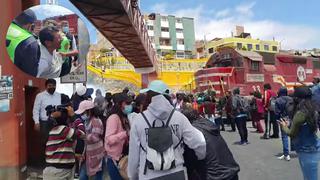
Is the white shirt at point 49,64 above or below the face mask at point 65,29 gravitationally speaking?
below

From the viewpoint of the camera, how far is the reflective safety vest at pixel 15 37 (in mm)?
6769

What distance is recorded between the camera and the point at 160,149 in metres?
3.69

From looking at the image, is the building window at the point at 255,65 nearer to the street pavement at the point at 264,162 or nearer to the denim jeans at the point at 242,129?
the street pavement at the point at 264,162

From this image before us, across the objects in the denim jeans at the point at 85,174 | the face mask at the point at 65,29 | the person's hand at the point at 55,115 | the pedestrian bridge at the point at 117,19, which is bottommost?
the denim jeans at the point at 85,174

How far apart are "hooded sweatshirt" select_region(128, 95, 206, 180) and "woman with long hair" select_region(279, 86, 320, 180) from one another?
2.25 m

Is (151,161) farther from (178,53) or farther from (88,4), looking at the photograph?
(178,53)

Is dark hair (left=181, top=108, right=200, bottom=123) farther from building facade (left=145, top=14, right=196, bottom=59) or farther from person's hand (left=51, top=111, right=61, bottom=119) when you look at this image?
building facade (left=145, top=14, right=196, bottom=59)

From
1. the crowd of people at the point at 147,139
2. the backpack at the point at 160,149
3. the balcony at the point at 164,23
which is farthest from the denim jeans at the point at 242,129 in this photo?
the balcony at the point at 164,23

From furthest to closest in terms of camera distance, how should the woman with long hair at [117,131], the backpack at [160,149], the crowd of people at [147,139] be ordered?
the woman with long hair at [117,131]
the crowd of people at [147,139]
the backpack at [160,149]

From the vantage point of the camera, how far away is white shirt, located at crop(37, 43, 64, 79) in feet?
22.7

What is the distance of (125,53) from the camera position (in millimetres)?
29344

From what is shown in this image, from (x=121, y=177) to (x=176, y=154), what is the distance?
2.02 m

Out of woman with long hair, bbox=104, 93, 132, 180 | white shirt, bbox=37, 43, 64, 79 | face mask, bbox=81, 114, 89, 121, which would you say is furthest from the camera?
white shirt, bbox=37, 43, 64, 79

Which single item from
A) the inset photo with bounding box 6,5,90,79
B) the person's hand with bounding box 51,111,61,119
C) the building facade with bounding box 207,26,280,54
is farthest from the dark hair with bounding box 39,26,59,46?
the building facade with bounding box 207,26,280,54
